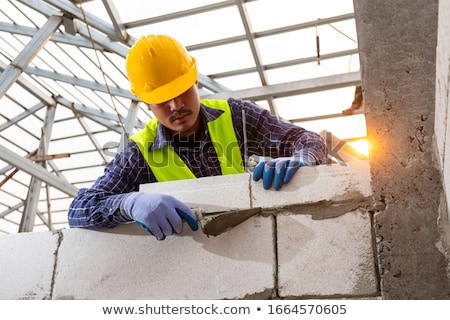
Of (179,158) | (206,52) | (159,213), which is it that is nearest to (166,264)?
(159,213)

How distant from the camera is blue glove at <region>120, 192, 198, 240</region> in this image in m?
2.09

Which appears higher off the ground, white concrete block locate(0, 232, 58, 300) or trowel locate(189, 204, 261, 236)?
trowel locate(189, 204, 261, 236)

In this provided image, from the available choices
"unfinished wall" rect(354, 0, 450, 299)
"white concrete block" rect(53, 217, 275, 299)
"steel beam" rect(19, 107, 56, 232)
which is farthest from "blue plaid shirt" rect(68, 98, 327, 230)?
"steel beam" rect(19, 107, 56, 232)

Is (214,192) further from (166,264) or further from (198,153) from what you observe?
(198,153)

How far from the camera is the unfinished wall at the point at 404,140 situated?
4.95 ft

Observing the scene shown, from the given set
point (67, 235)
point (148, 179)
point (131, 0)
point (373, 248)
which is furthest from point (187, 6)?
point (373, 248)

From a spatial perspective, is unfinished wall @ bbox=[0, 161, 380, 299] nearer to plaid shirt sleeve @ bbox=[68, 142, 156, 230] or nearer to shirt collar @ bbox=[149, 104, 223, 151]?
plaid shirt sleeve @ bbox=[68, 142, 156, 230]

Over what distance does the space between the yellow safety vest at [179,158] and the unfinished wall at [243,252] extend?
13.7 inches

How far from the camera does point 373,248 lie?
188 centimetres

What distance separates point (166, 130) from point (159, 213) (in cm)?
93

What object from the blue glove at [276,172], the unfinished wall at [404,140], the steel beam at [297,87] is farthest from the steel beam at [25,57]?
the unfinished wall at [404,140]

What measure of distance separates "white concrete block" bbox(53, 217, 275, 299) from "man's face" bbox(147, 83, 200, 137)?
0.76m

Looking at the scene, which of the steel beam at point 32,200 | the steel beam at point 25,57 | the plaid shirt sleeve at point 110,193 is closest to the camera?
the plaid shirt sleeve at point 110,193

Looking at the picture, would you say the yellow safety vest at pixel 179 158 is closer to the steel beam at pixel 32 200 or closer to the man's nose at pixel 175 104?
the man's nose at pixel 175 104
